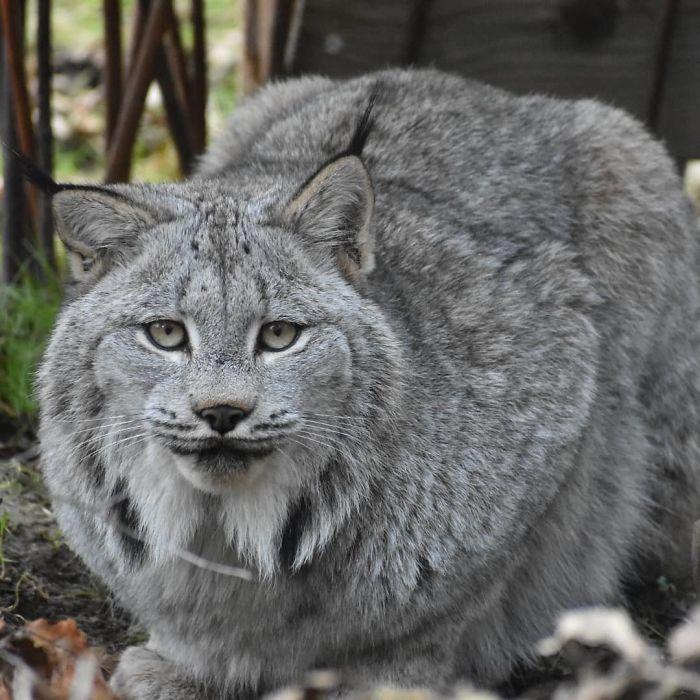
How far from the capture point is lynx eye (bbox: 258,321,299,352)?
355 cm

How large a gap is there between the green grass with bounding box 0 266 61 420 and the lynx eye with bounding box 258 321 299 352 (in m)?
2.07

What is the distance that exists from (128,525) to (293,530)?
505 millimetres

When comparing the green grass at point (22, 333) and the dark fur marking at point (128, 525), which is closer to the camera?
the dark fur marking at point (128, 525)

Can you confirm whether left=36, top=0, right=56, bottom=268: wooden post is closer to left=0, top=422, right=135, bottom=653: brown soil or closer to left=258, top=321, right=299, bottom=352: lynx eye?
left=0, top=422, right=135, bottom=653: brown soil

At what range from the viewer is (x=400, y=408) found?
12.7 feet

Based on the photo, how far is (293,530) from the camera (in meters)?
3.78

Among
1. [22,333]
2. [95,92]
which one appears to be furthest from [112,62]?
[95,92]

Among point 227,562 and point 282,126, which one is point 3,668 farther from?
point 282,126

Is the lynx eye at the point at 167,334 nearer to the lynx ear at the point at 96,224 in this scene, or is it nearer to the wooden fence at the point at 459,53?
the lynx ear at the point at 96,224

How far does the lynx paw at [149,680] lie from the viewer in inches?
163

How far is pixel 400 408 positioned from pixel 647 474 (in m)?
1.42

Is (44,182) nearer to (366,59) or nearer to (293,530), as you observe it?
(293,530)

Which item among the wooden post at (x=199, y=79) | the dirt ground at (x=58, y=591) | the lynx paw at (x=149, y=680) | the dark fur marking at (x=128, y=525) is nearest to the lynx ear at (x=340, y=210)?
the dark fur marking at (x=128, y=525)

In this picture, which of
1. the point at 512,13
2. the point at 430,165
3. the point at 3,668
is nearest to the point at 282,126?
the point at 430,165
